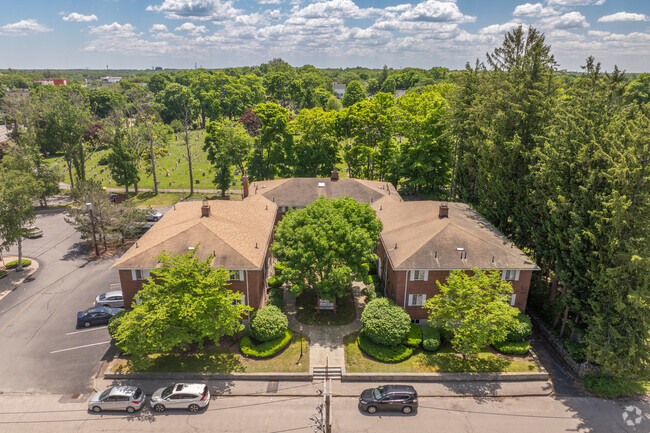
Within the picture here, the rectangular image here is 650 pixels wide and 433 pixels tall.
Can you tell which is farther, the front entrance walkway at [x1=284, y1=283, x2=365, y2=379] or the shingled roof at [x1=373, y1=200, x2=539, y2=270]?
the shingled roof at [x1=373, y1=200, x2=539, y2=270]

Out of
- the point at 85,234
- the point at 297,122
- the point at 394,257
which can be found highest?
the point at 297,122

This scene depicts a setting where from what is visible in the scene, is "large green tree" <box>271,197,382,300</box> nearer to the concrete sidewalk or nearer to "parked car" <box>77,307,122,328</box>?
the concrete sidewalk

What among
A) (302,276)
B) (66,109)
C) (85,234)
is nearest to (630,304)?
(302,276)

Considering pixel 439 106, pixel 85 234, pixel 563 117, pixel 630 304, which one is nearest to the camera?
pixel 630 304

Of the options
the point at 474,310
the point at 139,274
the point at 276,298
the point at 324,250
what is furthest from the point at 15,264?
the point at 474,310

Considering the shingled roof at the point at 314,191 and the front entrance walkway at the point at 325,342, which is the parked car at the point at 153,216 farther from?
the front entrance walkway at the point at 325,342

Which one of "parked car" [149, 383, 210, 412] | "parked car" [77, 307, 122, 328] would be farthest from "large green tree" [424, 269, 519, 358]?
"parked car" [77, 307, 122, 328]

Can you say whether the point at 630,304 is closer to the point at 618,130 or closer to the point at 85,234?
the point at 618,130
